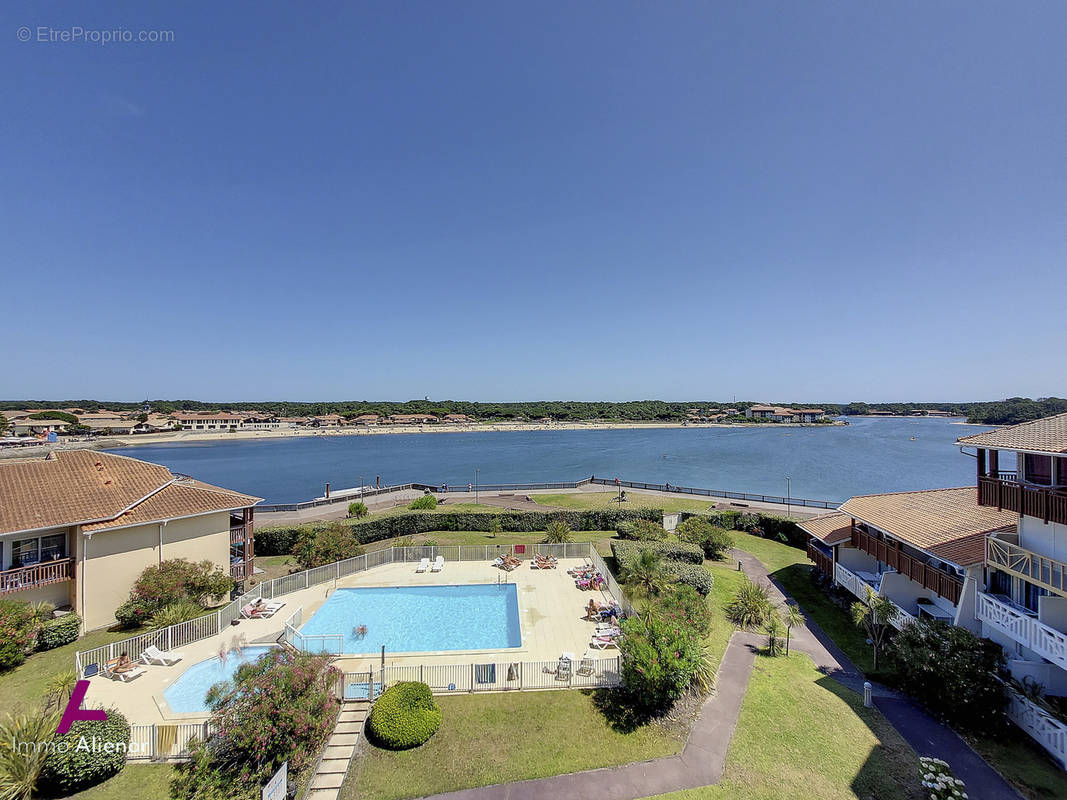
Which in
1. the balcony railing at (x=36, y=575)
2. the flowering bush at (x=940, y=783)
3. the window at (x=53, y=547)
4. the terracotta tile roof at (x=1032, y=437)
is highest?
the terracotta tile roof at (x=1032, y=437)

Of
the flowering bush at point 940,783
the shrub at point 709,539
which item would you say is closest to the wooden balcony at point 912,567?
the flowering bush at point 940,783

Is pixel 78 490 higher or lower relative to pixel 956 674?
higher

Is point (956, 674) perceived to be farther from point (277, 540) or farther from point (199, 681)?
point (277, 540)

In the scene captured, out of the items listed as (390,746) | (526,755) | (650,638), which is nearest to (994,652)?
(650,638)

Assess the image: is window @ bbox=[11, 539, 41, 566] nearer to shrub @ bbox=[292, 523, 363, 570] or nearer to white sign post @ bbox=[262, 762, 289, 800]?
shrub @ bbox=[292, 523, 363, 570]

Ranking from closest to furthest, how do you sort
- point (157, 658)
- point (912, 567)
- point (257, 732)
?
point (257, 732), point (157, 658), point (912, 567)

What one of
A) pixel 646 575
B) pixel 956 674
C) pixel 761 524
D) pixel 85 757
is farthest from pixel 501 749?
pixel 761 524

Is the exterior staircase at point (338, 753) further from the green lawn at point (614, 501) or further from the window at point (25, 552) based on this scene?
the green lawn at point (614, 501)

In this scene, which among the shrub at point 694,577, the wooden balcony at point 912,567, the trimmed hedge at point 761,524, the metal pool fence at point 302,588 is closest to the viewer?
the metal pool fence at point 302,588
